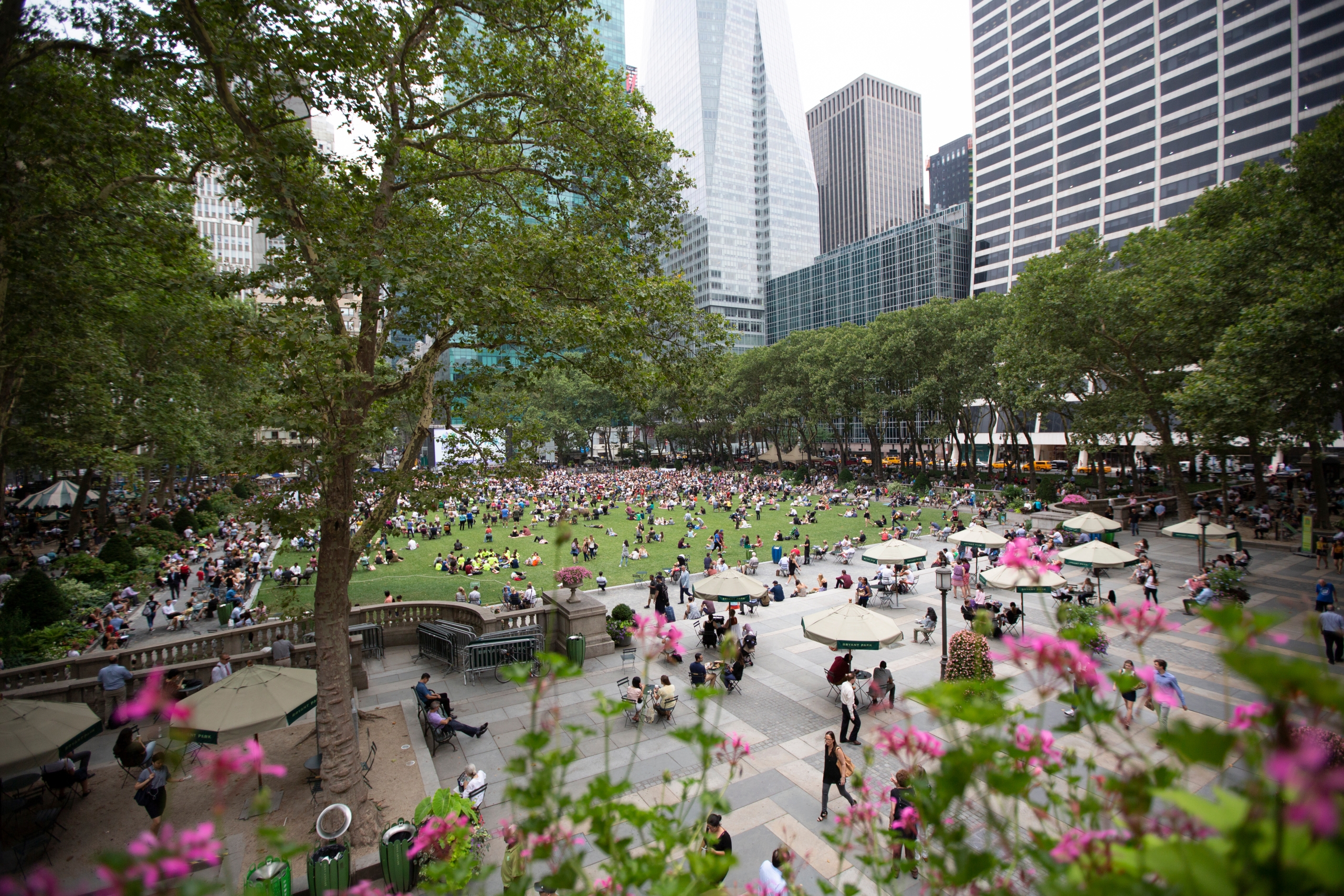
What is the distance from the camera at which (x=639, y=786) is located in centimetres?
916

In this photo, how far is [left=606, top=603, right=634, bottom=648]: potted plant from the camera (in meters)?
15.1

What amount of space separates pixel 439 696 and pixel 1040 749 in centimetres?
1059

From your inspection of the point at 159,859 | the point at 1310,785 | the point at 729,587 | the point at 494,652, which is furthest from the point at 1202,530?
the point at 159,859

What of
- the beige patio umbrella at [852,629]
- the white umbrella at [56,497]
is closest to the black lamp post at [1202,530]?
the beige patio umbrella at [852,629]

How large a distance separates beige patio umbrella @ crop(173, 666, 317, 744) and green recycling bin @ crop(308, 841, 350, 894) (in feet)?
8.00

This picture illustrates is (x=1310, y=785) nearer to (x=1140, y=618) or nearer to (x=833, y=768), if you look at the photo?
(x=1140, y=618)

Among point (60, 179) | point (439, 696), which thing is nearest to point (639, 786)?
point (439, 696)

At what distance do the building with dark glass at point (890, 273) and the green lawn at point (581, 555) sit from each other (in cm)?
4703

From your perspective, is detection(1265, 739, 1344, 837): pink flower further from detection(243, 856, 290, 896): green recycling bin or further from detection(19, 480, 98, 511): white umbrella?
detection(19, 480, 98, 511): white umbrella

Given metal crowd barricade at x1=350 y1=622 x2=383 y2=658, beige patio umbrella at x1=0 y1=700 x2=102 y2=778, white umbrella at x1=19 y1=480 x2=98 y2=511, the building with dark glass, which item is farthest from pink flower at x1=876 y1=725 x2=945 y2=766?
the building with dark glass

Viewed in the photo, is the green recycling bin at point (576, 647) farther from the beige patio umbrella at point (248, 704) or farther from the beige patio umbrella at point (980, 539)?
the beige patio umbrella at point (980, 539)

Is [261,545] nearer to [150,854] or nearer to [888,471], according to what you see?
[150,854]

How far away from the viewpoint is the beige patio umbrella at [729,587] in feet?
49.6

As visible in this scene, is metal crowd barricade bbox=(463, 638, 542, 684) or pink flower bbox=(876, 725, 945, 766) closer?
pink flower bbox=(876, 725, 945, 766)
